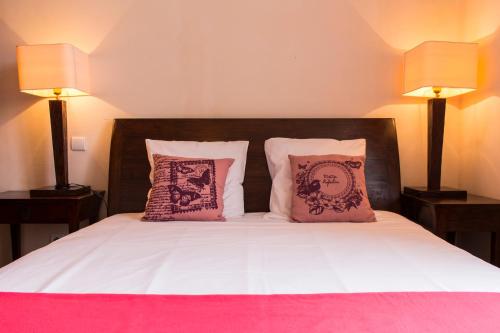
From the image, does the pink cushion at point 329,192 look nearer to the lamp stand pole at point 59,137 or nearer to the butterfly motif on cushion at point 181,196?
the butterfly motif on cushion at point 181,196

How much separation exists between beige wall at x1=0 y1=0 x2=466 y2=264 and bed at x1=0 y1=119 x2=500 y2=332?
808mm

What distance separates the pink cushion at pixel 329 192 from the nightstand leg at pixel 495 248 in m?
0.73

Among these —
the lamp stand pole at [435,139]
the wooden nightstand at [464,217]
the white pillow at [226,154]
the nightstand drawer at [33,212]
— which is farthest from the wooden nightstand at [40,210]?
the lamp stand pole at [435,139]

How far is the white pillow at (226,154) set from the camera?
2033 mm

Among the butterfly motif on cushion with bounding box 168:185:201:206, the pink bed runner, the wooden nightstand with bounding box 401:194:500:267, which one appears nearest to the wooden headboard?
the wooden nightstand with bounding box 401:194:500:267

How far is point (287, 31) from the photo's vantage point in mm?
2316

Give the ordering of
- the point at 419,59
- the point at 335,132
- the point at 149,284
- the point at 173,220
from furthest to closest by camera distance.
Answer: the point at 335,132 < the point at 419,59 < the point at 173,220 < the point at 149,284

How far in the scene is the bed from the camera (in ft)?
2.55

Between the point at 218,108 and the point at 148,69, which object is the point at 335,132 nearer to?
the point at 218,108

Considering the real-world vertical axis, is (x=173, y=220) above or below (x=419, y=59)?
below

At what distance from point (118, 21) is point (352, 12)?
5.19 ft

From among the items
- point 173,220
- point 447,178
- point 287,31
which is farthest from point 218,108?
point 447,178

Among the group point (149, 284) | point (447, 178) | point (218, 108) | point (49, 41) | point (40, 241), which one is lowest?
point (40, 241)

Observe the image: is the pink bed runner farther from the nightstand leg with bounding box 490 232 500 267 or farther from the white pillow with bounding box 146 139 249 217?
the nightstand leg with bounding box 490 232 500 267
